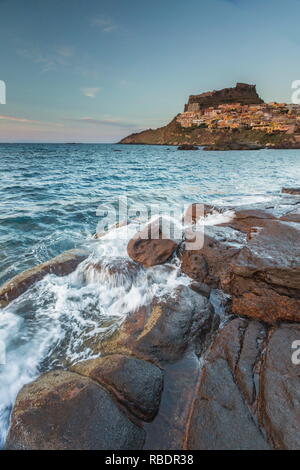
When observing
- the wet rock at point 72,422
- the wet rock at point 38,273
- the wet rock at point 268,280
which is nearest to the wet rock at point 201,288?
the wet rock at point 268,280

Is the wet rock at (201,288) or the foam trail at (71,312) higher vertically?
the wet rock at (201,288)

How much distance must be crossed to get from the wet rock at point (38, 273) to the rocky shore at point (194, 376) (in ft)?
0.12

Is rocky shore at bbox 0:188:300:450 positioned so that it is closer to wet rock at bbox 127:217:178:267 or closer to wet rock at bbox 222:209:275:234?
wet rock at bbox 127:217:178:267

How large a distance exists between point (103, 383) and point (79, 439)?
0.53 m

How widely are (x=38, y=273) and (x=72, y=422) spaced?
324 cm

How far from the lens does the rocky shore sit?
7.00 ft

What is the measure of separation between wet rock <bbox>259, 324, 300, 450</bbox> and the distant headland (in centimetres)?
8862

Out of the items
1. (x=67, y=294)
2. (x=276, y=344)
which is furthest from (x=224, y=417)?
(x=67, y=294)

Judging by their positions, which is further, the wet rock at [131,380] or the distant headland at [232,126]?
the distant headland at [232,126]

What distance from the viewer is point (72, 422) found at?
218 centimetres

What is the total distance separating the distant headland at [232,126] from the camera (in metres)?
94.2

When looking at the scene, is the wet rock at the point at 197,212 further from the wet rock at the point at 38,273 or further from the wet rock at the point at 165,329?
the wet rock at the point at 165,329

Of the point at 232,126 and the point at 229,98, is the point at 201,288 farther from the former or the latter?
the point at 229,98
